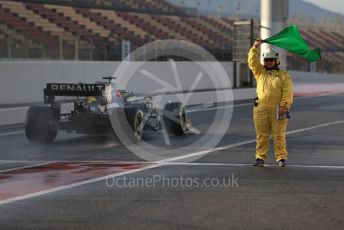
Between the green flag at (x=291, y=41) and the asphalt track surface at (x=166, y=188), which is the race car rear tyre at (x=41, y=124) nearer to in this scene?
the asphalt track surface at (x=166, y=188)

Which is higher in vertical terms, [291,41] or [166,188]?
[291,41]

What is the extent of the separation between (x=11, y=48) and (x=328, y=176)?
19.2 metres

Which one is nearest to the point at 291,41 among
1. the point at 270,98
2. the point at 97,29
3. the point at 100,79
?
the point at 270,98

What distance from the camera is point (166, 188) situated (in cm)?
739

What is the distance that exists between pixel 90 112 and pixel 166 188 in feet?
14.9

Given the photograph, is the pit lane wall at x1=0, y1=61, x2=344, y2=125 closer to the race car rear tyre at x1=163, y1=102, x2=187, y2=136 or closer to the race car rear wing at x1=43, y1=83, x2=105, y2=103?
the race car rear wing at x1=43, y1=83, x2=105, y2=103

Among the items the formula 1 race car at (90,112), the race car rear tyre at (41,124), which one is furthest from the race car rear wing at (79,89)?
the race car rear tyre at (41,124)

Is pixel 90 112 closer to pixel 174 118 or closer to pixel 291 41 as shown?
pixel 174 118

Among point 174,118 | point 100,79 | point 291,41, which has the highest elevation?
point 291,41

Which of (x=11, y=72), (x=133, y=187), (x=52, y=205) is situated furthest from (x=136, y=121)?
(x=11, y=72)

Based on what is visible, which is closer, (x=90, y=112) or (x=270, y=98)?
(x=270, y=98)

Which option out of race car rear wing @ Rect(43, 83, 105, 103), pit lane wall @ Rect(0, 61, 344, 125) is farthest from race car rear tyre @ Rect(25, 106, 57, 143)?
pit lane wall @ Rect(0, 61, 344, 125)

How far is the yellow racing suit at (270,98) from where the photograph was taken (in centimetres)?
877

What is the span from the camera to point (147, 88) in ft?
89.2
